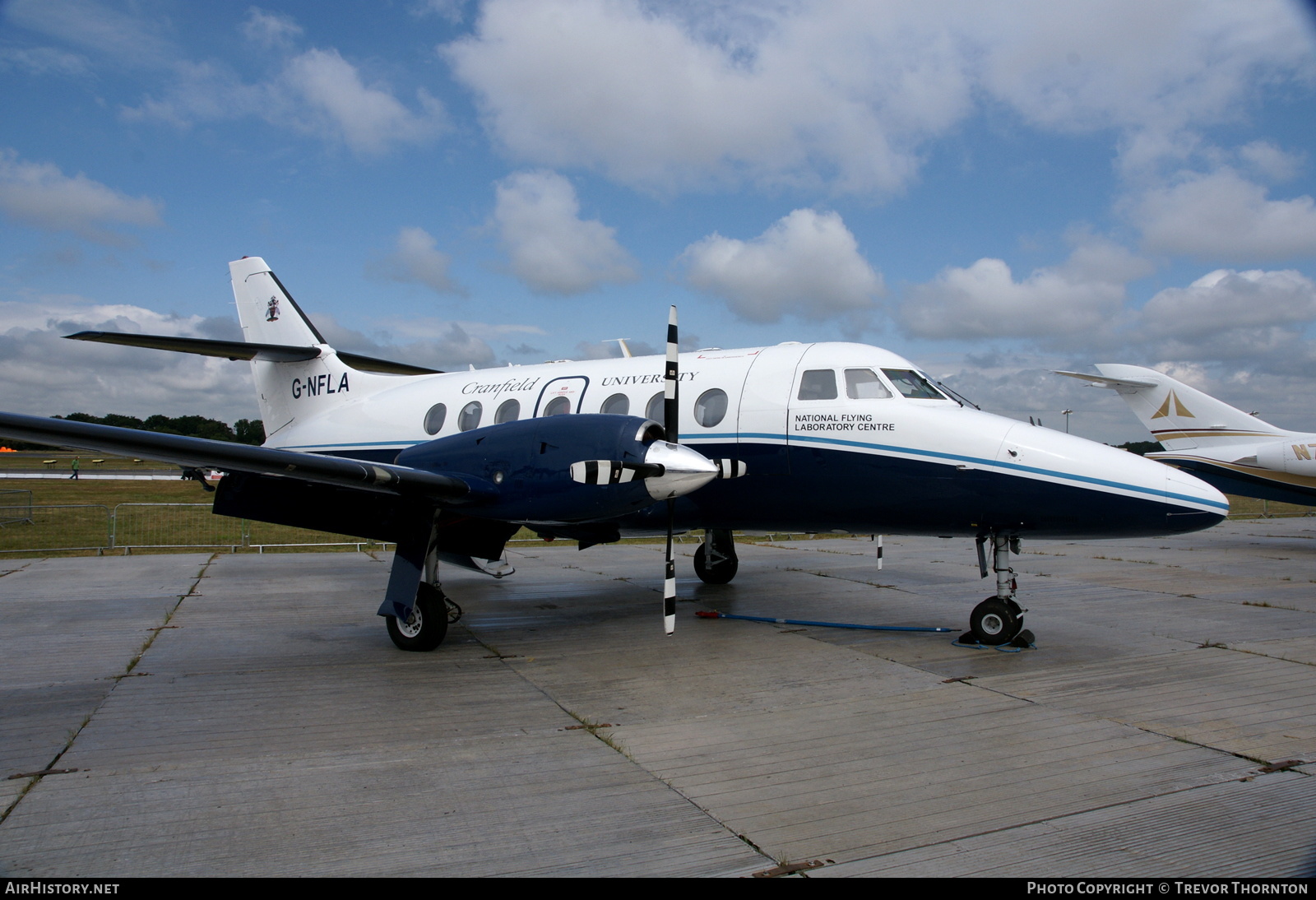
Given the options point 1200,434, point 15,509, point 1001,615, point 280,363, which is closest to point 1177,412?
point 1200,434

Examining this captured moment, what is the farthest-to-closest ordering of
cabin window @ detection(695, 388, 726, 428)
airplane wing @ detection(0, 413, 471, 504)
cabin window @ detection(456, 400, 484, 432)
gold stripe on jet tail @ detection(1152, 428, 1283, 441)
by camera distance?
gold stripe on jet tail @ detection(1152, 428, 1283, 441) → cabin window @ detection(456, 400, 484, 432) → cabin window @ detection(695, 388, 726, 428) → airplane wing @ detection(0, 413, 471, 504)

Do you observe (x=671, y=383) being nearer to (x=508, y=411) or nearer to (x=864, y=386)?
(x=864, y=386)

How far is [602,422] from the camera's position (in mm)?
7465

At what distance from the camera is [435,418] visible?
11.3m

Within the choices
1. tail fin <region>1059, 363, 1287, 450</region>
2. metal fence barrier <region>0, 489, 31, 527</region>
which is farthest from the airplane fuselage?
metal fence barrier <region>0, 489, 31, 527</region>

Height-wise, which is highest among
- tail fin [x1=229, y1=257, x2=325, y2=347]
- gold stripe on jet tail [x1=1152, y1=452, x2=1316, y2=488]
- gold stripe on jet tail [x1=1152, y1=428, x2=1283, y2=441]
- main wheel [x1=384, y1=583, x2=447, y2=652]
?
tail fin [x1=229, y1=257, x2=325, y2=347]

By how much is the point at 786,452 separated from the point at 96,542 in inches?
786

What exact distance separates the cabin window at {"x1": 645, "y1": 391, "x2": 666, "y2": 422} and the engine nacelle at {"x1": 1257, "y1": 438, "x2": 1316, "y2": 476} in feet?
65.4

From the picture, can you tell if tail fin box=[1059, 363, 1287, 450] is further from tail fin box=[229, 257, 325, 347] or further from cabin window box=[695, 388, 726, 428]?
tail fin box=[229, 257, 325, 347]

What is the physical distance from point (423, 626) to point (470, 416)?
3.58m

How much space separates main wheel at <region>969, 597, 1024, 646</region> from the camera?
8.27 meters

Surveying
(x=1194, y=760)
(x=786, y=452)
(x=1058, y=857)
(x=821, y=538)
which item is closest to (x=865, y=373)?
(x=786, y=452)

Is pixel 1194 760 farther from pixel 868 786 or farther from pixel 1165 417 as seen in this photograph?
pixel 1165 417

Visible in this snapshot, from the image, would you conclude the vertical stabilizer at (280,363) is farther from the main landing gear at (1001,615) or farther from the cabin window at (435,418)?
the main landing gear at (1001,615)
